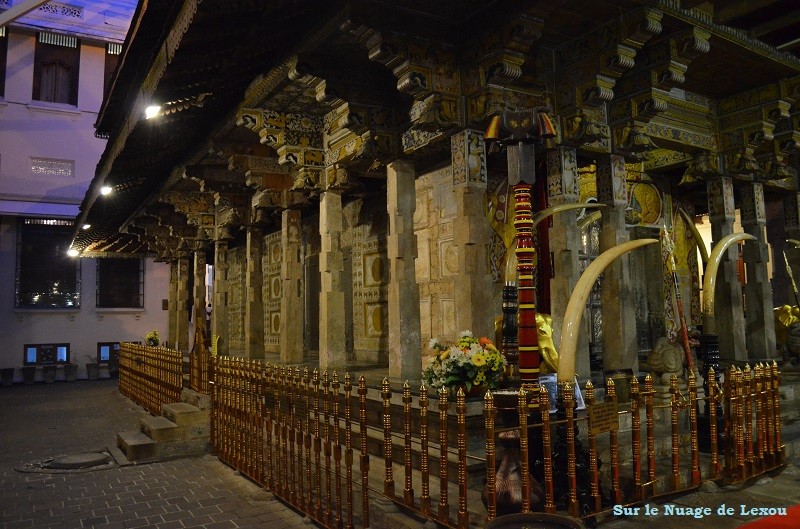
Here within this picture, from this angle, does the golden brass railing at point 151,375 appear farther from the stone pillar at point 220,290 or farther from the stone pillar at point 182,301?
the stone pillar at point 182,301

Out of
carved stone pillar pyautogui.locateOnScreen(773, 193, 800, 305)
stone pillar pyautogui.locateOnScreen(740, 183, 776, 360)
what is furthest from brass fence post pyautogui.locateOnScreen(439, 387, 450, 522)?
carved stone pillar pyautogui.locateOnScreen(773, 193, 800, 305)

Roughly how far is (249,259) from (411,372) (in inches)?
286

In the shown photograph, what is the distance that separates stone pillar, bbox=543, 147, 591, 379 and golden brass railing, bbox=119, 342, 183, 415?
5.97 m

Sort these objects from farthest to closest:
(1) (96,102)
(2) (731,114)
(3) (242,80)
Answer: (1) (96,102), (2) (731,114), (3) (242,80)

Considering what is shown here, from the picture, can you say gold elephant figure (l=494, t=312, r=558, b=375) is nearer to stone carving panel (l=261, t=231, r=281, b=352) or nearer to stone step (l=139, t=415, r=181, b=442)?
stone step (l=139, t=415, r=181, b=442)

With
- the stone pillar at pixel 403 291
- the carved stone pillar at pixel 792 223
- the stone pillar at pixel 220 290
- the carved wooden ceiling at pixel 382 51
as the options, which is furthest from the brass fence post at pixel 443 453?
the stone pillar at pixel 220 290

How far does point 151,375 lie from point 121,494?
18.7ft

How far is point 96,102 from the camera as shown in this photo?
22328mm

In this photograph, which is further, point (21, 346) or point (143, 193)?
point (21, 346)

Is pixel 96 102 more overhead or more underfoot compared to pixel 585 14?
more overhead

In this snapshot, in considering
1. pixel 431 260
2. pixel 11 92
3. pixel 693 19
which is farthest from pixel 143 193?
pixel 693 19

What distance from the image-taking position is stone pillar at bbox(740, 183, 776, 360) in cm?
1017

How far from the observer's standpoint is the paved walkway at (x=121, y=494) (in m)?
4.95

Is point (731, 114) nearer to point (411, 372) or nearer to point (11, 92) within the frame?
point (411, 372)
